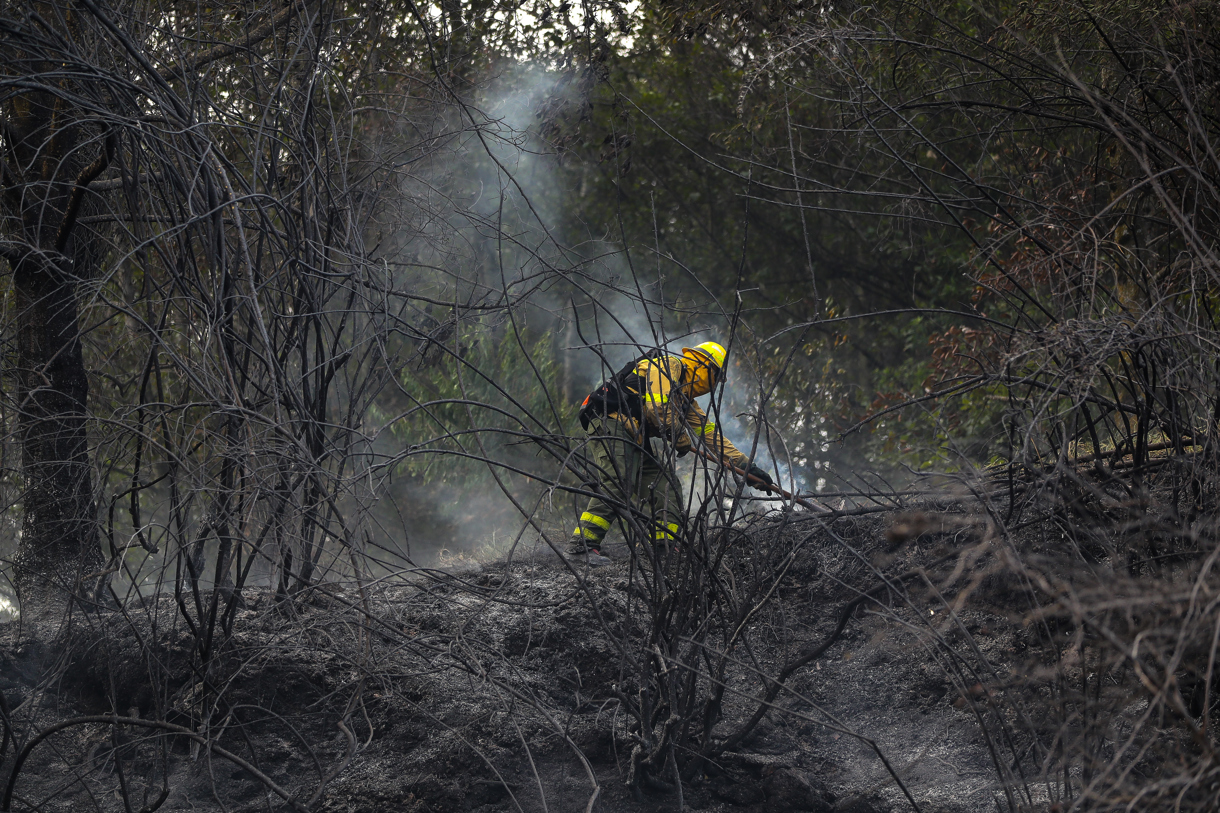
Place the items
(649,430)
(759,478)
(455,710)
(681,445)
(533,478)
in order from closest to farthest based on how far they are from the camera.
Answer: (533,478)
(455,710)
(649,430)
(681,445)
(759,478)

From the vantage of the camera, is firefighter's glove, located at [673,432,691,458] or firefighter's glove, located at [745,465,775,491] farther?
firefighter's glove, located at [745,465,775,491]

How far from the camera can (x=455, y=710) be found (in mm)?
3975

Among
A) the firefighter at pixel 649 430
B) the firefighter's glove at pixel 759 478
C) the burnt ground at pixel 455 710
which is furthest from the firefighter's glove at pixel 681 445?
the burnt ground at pixel 455 710

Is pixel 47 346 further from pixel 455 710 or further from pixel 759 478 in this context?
pixel 759 478

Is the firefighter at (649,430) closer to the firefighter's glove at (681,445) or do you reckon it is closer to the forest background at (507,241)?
the firefighter's glove at (681,445)

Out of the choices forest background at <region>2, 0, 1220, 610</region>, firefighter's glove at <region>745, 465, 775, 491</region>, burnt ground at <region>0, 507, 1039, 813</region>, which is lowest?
burnt ground at <region>0, 507, 1039, 813</region>

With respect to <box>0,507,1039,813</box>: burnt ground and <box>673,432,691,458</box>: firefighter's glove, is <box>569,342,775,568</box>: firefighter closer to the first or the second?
<box>673,432,691,458</box>: firefighter's glove

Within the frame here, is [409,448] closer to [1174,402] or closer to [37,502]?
[1174,402]

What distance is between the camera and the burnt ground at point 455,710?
3.37 meters

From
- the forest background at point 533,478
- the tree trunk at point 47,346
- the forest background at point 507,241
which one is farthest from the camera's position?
the tree trunk at point 47,346

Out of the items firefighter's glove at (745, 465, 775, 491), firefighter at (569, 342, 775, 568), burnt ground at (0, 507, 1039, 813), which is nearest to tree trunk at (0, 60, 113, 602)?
burnt ground at (0, 507, 1039, 813)

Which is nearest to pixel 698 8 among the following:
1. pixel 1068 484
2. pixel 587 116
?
pixel 587 116

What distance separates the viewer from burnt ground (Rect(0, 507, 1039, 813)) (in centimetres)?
337

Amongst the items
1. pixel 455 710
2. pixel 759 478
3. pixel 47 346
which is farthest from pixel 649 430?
pixel 47 346
